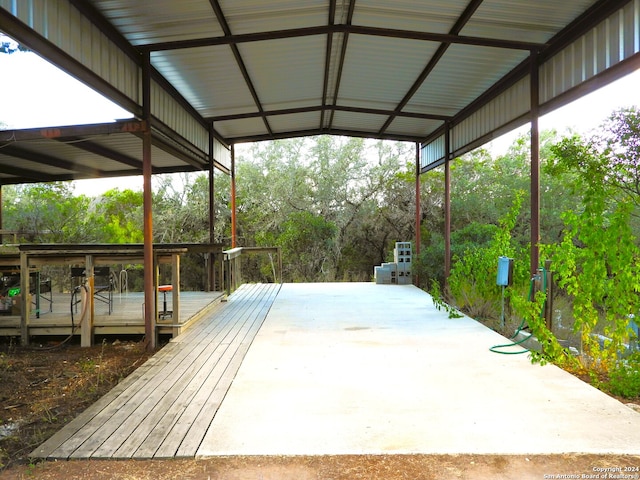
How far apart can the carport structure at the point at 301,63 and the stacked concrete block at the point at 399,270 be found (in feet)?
9.12

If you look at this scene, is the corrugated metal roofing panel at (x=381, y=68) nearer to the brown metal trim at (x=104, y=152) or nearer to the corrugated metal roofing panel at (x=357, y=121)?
the corrugated metal roofing panel at (x=357, y=121)

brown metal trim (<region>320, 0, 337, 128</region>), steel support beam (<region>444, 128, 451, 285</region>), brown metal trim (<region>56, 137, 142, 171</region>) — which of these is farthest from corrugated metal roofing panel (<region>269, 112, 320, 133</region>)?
brown metal trim (<region>56, 137, 142, 171</region>)

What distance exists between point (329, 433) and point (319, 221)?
13085mm

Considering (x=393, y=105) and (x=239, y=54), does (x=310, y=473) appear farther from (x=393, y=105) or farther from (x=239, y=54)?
(x=393, y=105)

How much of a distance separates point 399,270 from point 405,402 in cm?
879

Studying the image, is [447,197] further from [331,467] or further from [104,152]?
[331,467]

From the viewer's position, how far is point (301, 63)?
7.52 m

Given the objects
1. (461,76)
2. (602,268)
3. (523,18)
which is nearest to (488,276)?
(461,76)

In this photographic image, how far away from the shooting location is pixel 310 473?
260 cm

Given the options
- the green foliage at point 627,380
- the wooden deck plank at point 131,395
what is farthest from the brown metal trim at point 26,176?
the green foliage at point 627,380

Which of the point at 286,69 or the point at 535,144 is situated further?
the point at 286,69

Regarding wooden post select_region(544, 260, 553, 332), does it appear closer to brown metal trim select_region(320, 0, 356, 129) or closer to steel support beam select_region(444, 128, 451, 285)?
brown metal trim select_region(320, 0, 356, 129)

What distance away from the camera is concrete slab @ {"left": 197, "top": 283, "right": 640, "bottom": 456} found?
293 cm

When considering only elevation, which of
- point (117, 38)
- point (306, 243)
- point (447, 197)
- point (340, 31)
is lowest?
point (306, 243)
